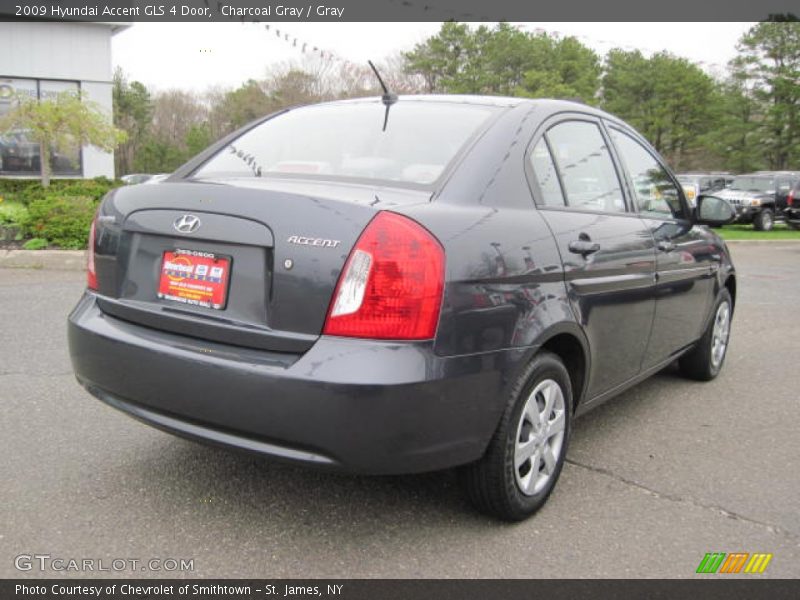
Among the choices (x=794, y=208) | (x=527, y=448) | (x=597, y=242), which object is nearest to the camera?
(x=527, y=448)

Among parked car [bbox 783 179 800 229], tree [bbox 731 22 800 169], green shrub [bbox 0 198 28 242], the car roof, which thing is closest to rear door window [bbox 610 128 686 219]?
the car roof

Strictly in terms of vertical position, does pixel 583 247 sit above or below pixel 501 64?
below

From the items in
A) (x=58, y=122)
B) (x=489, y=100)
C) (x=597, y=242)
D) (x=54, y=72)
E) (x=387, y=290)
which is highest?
(x=54, y=72)

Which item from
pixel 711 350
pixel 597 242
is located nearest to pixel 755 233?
pixel 711 350

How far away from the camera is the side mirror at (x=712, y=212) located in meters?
4.49

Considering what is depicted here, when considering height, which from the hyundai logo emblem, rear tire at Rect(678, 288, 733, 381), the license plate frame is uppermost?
the hyundai logo emblem

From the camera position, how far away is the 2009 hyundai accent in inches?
92.0

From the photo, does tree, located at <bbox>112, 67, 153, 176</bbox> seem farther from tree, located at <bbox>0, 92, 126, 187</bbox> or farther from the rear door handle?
the rear door handle

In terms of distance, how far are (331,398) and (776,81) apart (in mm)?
49508

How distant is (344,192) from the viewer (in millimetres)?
2617

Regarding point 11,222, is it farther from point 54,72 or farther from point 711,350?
point 54,72

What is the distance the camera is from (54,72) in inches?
822

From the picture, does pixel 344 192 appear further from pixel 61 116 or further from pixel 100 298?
pixel 61 116
